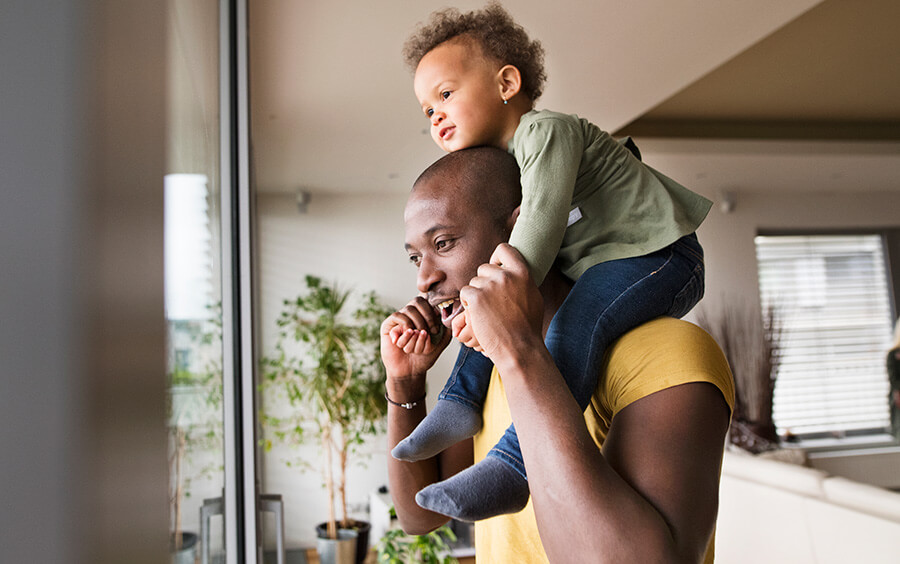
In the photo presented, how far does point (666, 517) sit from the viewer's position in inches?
24.4

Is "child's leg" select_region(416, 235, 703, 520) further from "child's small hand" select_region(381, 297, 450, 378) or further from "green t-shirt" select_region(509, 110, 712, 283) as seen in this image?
"child's small hand" select_region(381, 297, 450, 378)

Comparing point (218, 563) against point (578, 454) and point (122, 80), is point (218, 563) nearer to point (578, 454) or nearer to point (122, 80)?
point (578, 454)

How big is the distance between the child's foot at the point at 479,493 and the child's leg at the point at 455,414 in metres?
0.14

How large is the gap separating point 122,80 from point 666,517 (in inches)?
22.5

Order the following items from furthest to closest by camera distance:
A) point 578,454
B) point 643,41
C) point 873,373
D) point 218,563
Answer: point 873,373 < point 643,41 < point 218,563 < point 578,454

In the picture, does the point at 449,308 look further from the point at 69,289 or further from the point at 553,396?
the point at 69,289

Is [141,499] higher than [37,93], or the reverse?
[37,93]

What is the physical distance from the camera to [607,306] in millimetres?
763

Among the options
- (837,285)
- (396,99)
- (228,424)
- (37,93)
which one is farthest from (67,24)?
(837,285)

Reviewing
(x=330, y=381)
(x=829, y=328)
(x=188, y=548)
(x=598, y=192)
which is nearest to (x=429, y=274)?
(x=598, y=192)

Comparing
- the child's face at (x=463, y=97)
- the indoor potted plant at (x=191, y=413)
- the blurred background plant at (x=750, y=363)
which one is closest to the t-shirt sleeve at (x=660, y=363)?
the child's face at (x=463, y=97)

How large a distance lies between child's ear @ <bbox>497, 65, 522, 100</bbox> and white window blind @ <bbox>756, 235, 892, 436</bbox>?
626cm

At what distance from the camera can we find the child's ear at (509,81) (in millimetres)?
891

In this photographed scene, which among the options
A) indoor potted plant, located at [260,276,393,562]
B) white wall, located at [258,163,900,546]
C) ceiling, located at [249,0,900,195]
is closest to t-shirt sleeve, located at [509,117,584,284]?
ceiling, located at [249,0,900,195]
